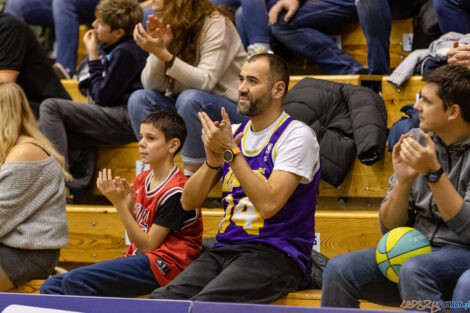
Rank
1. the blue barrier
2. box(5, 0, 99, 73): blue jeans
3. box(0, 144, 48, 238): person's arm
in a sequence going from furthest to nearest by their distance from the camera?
box(5, 0, 99, 73): blue jeans, box(0, 144, 48, 238): person's arm, the blue barrier

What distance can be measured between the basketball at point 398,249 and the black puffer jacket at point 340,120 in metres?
1.03

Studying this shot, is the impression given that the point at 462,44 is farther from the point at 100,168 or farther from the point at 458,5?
the point at 100,168

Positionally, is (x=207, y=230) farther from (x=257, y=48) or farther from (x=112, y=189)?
(x=257, y=48)

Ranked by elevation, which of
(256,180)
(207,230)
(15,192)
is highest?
(256,180)

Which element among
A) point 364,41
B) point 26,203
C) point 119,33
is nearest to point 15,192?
point 26,203

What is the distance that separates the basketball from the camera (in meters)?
2.30

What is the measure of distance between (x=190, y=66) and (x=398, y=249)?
1.65 m

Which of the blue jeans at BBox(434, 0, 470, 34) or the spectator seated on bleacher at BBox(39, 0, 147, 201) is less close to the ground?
the blue jeans at BBox(434, 0, 470, 34)

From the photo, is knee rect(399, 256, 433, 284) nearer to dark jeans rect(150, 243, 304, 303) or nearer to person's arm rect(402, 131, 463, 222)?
person's arm rect(402, 131, 463, 222)

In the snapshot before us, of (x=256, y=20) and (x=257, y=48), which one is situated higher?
(x=256, y=20)

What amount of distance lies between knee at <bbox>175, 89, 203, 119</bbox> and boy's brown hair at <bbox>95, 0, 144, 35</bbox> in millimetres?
837

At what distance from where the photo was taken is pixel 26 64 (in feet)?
13.0

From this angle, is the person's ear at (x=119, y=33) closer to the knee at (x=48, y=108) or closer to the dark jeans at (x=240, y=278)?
the knee at (x=48, y=108)

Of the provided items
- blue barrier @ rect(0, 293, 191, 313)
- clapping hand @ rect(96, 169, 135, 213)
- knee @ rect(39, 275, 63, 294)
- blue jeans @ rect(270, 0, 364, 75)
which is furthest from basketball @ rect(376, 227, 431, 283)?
blue jeans @ rect(270, 0, 364, 75)
